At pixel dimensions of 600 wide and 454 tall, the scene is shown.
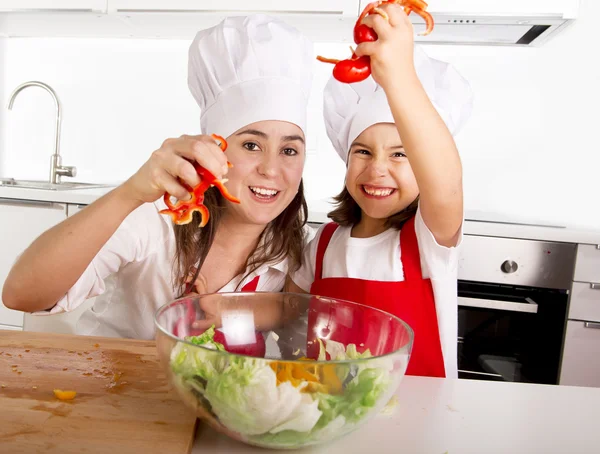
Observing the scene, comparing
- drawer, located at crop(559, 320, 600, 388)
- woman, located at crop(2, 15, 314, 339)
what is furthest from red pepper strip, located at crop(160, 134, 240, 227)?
drawer, located at crop(559, 320, 600, 388)

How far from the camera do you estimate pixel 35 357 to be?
68 cm

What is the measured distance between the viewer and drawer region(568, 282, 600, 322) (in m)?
1.65

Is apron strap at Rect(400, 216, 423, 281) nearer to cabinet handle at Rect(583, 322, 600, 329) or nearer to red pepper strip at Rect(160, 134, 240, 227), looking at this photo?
red pepper strip at Rect(160, 134, 240, 227)

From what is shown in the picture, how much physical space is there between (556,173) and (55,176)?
1987 mm

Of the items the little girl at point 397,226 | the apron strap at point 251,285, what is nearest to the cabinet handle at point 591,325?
the little girl at point 397,226

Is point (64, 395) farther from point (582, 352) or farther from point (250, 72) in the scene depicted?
point (582, 352)

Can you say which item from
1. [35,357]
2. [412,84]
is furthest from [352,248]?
[35,357]

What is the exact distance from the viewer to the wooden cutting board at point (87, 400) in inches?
19.2

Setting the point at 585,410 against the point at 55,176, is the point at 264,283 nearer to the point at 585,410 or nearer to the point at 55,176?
the point at 585,410

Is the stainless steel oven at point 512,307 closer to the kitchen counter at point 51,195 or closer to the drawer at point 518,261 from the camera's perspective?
the drawer at point 518,261

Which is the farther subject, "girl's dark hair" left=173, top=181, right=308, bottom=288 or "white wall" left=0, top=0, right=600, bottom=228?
"white wall" left=0, top=0, right=600, bottom=228

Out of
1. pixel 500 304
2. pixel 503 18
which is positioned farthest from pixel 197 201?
pixel 503 18

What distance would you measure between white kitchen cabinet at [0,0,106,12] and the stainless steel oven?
59.8 inches

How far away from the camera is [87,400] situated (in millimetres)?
568
